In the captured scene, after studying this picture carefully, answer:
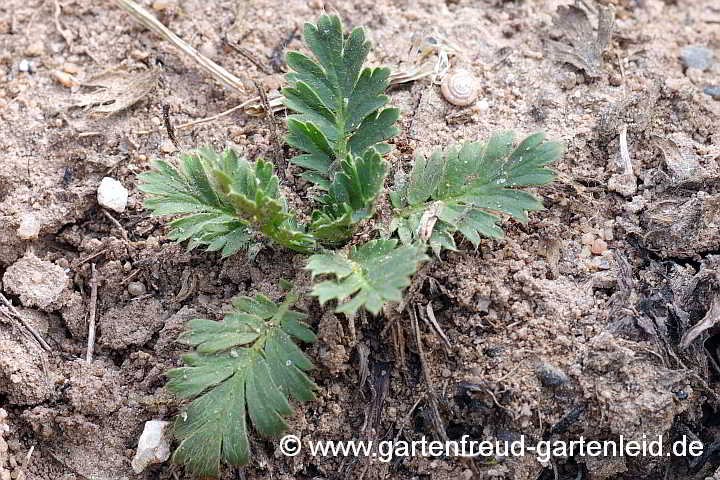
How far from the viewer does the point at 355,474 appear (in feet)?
7.26

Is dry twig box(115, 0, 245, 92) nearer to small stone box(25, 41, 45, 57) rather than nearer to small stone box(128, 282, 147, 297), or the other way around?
small stone box(25, 41, 45, 57)

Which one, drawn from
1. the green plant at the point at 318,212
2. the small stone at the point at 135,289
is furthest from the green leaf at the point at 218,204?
the small stone at the point at 135,289

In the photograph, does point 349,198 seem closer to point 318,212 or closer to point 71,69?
point 318,212

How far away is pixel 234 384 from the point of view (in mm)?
2162

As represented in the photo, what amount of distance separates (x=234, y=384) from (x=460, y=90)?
1.43m

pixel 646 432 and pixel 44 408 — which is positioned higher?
pixel 646 432

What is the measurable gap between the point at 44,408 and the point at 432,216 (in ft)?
4.55

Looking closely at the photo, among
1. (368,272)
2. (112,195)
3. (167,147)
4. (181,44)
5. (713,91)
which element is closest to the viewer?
(368,272)

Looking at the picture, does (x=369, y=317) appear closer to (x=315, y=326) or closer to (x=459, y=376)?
(x=315, y=326)

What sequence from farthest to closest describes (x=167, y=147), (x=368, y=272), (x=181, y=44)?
(x=181, y=44)
(x=167, y=147)
(x=368, y=272)

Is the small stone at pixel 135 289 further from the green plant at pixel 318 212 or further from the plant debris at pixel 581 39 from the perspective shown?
the plant debris at pixel 581 39

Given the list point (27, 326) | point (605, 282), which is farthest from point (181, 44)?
point (605, 282)

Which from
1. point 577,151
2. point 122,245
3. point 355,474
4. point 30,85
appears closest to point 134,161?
point 122,245

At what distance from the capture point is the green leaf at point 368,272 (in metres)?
1.96
